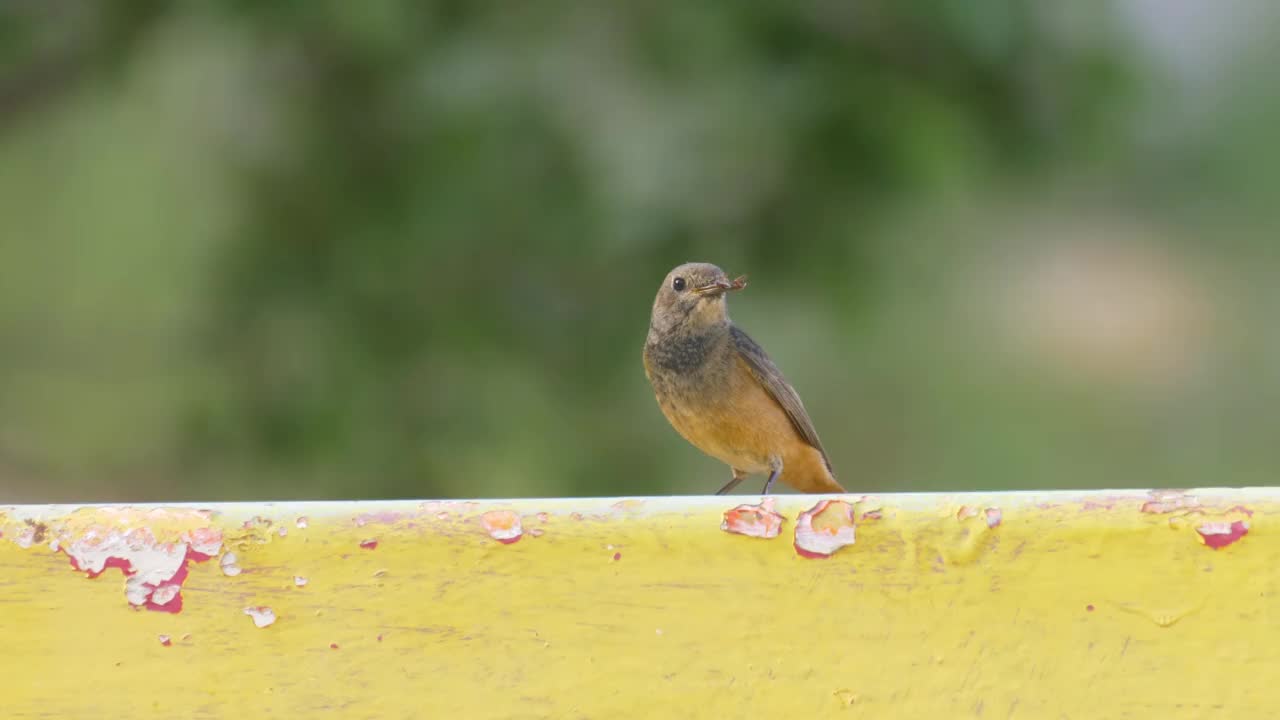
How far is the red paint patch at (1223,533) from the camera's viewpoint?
1736mm

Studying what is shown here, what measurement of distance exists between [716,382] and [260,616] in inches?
88.7

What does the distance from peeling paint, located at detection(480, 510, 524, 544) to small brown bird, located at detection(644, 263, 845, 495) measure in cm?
207

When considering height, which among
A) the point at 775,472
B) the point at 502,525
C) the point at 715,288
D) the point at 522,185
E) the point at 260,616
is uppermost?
the point at 502,525

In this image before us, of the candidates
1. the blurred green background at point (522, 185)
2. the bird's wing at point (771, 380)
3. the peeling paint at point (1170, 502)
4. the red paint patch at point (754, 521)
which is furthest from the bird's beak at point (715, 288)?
the peeling paint at point (1170, 502)

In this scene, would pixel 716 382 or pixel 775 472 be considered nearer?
pixel 716 382

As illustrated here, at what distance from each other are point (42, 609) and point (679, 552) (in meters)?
0.79

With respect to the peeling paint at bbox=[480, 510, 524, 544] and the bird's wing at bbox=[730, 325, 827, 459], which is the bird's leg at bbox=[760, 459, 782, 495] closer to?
the bird's wing at bbox=[730, 325, 827, 459]

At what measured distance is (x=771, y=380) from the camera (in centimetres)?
410

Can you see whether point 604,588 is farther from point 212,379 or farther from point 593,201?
point 212,379

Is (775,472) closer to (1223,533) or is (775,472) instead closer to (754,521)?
(754,521)

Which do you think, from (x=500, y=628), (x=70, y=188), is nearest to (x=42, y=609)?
(x=500, y=628)

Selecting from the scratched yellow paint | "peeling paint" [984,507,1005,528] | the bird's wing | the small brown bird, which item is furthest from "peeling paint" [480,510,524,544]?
the bird's wing

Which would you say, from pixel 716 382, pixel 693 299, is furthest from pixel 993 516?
pixel 693 299

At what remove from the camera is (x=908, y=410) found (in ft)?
39.5
